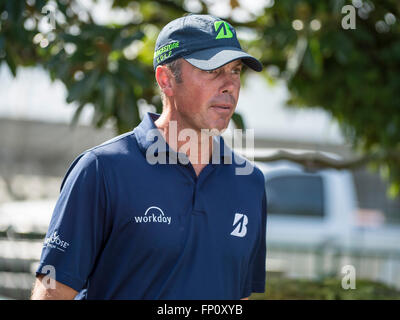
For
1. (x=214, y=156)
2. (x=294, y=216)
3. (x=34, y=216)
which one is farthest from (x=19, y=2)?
(x=294, y=216)

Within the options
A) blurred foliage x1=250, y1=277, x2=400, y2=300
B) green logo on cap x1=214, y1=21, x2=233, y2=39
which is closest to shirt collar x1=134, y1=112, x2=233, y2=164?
green logo on cap x1=214, y1=21, x2=233, y2=39

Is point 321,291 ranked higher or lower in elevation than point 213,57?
lower

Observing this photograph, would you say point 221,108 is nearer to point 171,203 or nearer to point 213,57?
point 213,57

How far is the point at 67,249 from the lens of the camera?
182cm

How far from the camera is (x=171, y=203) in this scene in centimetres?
194

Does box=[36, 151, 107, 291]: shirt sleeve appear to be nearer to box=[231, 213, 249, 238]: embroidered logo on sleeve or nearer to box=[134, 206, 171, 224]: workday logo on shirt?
box=[134, 206, 171, 224]: workday logo on shirt

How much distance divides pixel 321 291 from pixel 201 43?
2906 mm

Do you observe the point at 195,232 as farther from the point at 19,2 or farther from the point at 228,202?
the point at 19,2

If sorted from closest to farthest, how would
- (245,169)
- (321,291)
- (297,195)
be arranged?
(245,169) < (321,291) < (297,195)

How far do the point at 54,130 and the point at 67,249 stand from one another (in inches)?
699

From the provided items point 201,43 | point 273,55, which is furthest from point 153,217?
point 273,55

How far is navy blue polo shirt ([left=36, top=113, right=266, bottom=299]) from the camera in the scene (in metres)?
1.83

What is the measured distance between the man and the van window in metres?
6.09

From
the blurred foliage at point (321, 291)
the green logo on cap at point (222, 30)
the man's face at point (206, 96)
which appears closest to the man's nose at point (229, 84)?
the man's face at point (206, 96)
